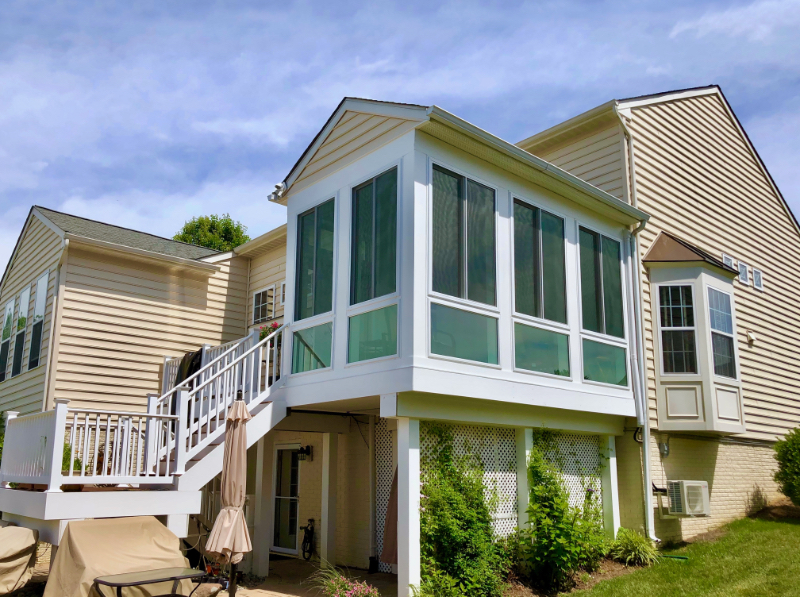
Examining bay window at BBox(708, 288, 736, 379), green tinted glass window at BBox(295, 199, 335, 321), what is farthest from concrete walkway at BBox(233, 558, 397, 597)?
bay window at BBox(708, 288, 736, 379)

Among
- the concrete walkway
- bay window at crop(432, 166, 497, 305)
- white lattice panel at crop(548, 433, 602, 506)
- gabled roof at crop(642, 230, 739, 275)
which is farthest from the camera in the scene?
gabled roof at crop(642, 230, 739, 275)

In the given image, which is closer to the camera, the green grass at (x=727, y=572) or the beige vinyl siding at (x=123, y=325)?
the green grass at (x=727, y=572)

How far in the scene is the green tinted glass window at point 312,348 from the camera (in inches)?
367

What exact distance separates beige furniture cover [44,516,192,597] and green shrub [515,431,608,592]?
171 inches

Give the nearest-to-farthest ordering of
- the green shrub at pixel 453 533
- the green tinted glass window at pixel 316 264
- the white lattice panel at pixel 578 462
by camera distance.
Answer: the green shrub at pixel 453 533, the green tinted glass window at pixel 316 264, the white lattice panel at pixel 578 462

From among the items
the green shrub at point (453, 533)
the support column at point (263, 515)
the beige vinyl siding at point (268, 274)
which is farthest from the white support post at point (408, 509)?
the beige vinyl siding at point (268, 274)

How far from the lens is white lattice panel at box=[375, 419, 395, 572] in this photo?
10.5 metres

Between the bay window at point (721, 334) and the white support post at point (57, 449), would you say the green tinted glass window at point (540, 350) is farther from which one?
the white support post at point (57, 449)

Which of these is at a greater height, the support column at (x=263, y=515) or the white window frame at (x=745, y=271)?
the white window frame at (x=745, y=271)

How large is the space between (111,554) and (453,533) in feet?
12.5

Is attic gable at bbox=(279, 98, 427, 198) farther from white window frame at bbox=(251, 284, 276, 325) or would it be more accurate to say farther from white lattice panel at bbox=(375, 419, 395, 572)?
white window frame at bbox=(251, 284, 276, 325)

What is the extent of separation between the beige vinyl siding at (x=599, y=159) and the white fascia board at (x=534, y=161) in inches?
35.1

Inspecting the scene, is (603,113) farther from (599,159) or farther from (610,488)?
(610,488)

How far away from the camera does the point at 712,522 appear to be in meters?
11.7
